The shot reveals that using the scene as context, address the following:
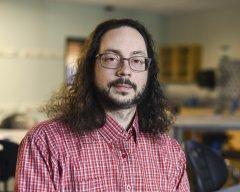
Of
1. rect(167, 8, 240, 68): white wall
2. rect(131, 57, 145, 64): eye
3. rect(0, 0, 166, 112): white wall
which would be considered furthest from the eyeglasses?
rect(167, 8, 240, 68): white wall

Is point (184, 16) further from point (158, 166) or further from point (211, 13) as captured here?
point (158, 166)

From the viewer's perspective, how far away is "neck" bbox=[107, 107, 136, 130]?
4.73 ft

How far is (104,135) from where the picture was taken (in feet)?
4.63

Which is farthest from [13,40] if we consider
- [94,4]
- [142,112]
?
[142,112]

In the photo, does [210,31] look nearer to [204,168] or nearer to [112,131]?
[204,168]

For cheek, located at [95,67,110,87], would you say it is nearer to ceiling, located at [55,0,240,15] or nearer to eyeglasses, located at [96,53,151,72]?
eyeglasses, located at [96,53,151,72]

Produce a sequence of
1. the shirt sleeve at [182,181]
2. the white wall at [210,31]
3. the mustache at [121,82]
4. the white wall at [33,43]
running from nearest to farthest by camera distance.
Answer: the mustache at [121,82] → the shirt sleeve at [182,181] → the white wall at [33,43] → the white wall at [210,31]

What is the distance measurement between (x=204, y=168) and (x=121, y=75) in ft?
4.50

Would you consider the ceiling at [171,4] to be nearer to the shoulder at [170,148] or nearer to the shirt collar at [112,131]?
the shoulder at [170,148]

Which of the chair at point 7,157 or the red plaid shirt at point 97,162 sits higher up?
the red plaid shirt at point 97,162

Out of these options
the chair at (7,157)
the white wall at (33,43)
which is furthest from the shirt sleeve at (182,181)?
the white wall at (33,43)

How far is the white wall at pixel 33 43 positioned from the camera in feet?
20.2

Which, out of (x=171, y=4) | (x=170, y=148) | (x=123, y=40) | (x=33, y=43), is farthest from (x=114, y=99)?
(x=171, y=4)

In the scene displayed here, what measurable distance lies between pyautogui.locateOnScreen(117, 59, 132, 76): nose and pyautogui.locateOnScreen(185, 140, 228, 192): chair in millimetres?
1192
